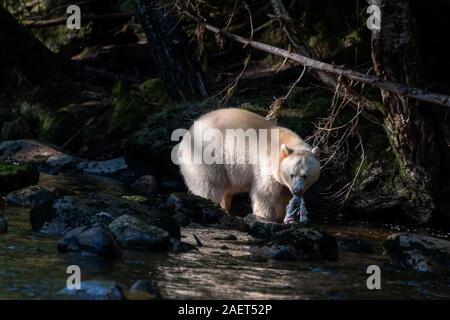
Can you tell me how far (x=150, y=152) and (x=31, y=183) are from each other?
9.15ft

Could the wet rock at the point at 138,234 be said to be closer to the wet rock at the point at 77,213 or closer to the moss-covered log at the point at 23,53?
the wet rock at the point at 77,213

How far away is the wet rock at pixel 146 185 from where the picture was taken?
43.1ft

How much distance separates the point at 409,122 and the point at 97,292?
575 centimetres

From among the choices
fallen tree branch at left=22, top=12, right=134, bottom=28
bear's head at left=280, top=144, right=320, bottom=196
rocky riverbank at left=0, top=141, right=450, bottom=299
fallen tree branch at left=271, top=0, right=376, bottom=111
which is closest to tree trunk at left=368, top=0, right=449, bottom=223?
fallen tree branch at left=271, top=0, right=376, bottom=111

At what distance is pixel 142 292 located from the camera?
22.2 feet

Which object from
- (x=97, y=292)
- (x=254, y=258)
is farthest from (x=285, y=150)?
(x=97, y=292)

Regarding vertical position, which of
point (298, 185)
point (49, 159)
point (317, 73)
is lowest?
point (298, 185)

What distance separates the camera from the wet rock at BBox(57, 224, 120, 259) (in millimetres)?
8016

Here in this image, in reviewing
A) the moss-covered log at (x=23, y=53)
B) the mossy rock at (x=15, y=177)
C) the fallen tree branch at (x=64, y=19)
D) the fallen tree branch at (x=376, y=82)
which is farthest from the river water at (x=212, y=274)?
the fallen tree branch at (x=64, y=19)

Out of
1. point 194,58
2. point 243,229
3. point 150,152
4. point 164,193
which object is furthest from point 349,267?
point 194,58

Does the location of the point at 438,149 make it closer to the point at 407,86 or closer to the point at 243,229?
the point at 407,86

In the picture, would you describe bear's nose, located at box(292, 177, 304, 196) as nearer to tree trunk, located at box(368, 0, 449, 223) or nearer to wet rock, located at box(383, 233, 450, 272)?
wet rock, located at box(383, 233, 450, 272)

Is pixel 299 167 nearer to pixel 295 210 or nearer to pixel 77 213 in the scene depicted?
pixel 295 210

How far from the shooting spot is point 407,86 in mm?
10602
